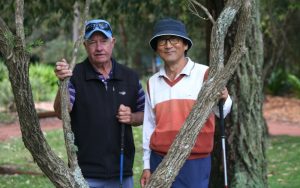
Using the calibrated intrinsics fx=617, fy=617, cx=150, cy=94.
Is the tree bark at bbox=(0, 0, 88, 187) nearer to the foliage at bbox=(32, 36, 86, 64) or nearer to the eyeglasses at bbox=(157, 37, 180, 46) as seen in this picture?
the eyeglasses at bbox=(157, 37, 180, 46)

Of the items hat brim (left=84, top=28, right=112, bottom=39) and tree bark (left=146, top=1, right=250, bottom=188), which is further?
hat brim (left=84, top=28, right=112, bottom=39)

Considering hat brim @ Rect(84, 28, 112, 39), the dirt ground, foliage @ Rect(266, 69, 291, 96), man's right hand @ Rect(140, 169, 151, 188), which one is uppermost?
hat brim @ Rect(84, 28, 112, 39)

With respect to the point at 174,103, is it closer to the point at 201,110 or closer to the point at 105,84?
the point at 201,110

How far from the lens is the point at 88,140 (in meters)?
4.10

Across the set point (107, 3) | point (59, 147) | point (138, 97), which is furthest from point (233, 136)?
point (59, 147)

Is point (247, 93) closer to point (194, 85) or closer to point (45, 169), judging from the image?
point (194, 85)

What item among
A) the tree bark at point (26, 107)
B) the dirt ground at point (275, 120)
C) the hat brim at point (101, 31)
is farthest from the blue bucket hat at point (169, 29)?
the dirt ground at point (275, 120)

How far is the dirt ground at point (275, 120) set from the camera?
17.5 m

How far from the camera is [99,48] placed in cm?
407

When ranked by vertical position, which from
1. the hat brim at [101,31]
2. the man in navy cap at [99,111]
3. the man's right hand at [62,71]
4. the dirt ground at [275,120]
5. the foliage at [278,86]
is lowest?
the dirt ground at [275,120]

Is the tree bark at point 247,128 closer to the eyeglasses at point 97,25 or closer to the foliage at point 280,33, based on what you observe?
the eyeglasses at point 97,25

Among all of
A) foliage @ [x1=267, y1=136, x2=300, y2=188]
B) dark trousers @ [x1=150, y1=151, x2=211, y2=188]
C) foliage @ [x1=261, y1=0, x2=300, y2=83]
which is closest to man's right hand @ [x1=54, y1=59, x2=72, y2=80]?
dark trousers @ [x1=150, y1=151, x2=211, y2=188]

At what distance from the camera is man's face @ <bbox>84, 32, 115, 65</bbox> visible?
408cm

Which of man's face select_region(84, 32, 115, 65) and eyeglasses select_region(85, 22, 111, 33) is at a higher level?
eyeglasses select_region(85, 22, 111, 33)
